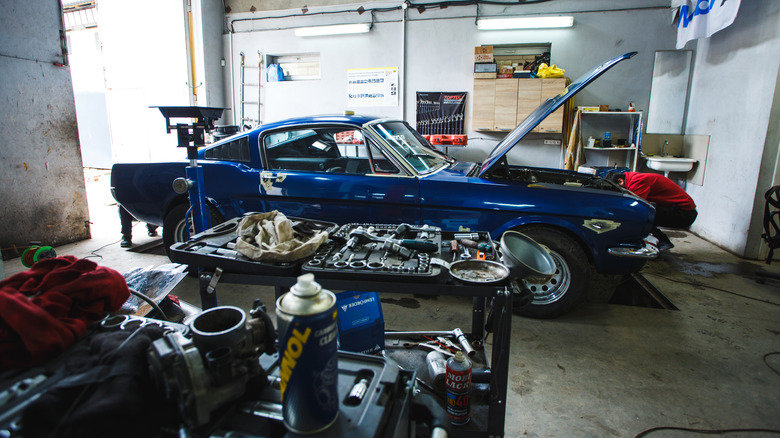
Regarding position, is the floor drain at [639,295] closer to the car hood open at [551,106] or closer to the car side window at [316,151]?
the car hood open at [551,106]

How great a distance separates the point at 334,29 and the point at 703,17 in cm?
543

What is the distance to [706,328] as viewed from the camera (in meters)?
3.02

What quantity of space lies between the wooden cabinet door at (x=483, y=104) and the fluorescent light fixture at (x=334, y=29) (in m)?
2.25

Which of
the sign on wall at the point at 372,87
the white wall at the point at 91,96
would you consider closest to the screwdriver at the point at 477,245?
the sign on wall at the point at 372,87

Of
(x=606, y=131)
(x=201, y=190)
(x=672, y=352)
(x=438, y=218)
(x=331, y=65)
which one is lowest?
(x=672, y=352)

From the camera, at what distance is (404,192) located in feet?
10.2

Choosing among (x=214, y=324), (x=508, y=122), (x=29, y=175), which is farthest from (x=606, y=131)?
(x=29, y=175)

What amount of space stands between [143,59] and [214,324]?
30.1 feet

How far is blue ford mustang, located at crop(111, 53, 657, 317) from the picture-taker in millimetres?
2988

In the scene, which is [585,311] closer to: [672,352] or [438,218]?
[672,352]

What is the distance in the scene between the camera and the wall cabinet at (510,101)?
6.48 metres

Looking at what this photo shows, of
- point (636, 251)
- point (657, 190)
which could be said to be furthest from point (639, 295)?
point (657, 190)

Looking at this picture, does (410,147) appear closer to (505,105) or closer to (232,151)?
(232,151)

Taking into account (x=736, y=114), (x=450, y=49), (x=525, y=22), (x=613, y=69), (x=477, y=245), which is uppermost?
(x=525, y=22)
